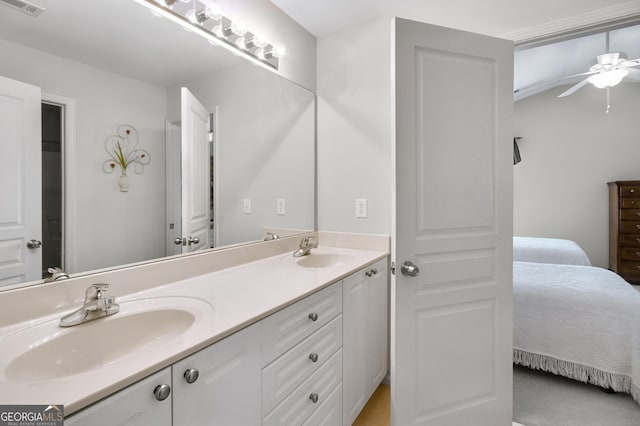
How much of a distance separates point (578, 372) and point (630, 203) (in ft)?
8.03

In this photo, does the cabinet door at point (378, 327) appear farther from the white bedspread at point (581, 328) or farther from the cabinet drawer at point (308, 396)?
the white bedspread at point (581, 328)

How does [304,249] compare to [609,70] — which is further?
[609,70]

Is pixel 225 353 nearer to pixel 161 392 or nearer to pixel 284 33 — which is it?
pixel 161 392

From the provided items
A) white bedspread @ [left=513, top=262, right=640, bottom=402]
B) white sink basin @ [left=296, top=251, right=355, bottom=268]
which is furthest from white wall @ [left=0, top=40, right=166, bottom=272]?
white bedspread @ [left=513, top=262, right=640, bottom=402]

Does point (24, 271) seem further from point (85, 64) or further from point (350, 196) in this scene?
point (350, 196)

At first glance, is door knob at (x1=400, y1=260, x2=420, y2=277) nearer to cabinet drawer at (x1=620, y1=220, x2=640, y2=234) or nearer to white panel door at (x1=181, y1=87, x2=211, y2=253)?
white panel door at (x1=181, y1=87, x2=211, y2=253)

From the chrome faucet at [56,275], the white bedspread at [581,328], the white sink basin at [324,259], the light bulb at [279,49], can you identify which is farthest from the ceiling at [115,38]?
the white bedspread at [581,328]

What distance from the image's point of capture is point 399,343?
1.40m

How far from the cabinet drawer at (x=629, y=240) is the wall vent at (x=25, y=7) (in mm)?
4882

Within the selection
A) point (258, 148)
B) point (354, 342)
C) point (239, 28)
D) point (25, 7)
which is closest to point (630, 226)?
point (354, 342)

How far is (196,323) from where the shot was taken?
33.2 inches

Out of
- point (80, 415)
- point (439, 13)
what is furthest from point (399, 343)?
point (439, 13)

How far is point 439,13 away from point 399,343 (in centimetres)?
199

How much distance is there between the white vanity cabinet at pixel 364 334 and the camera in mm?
1438
